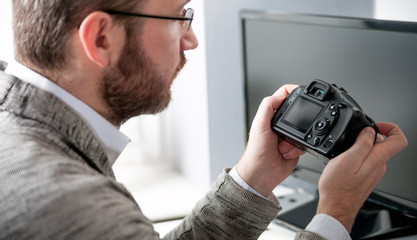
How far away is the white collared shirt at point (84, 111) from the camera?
82 cm

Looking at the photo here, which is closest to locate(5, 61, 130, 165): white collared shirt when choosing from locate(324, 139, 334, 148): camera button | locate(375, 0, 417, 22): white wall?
locate(324, 139, 334, 148): camera button

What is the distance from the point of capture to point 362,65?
116 cm

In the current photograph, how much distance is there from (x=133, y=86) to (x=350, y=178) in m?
0.36

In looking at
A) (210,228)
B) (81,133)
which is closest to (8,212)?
(81,133)

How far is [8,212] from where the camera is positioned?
0.63m

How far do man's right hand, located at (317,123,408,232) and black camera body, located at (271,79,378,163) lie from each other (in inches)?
1.4

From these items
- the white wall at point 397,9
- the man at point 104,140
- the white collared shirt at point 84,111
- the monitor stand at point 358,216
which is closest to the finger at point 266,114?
the man at point 104,140

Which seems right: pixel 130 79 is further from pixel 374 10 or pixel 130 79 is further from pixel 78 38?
pixel 374 10

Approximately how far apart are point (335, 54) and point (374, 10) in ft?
1.50

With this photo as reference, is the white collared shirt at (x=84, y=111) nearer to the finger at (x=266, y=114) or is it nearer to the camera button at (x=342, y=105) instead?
the finger at (x=266, y=114)

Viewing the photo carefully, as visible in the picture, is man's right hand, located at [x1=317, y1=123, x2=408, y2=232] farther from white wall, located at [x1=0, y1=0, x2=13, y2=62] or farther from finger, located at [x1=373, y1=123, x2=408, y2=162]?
white wall, located at [x1=0, y1=0, x2=13, y2=62]

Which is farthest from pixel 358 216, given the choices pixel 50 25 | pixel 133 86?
pixel 50 25

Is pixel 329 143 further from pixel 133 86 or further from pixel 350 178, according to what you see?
pixel 133 86

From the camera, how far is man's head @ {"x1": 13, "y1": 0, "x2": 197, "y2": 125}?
0.81 meters
